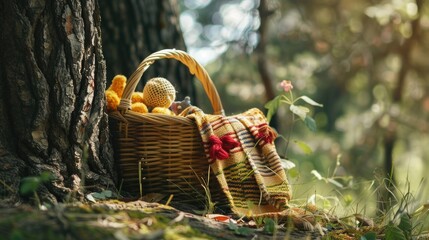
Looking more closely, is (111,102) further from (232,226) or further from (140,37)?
(140,37)

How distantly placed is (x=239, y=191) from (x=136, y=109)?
0.50 meters

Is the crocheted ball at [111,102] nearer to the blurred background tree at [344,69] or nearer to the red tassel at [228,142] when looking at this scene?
the red tassel at [228,142]

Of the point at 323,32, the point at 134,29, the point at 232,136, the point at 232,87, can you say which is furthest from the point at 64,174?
the point at 232,87

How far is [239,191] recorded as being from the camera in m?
2.51

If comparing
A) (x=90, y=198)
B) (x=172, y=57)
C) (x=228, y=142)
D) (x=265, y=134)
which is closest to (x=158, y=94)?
(x=172, y=57)

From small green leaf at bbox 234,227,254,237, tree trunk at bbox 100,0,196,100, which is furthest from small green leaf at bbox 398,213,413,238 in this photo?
tree trunk at bbox 100,0,196,100

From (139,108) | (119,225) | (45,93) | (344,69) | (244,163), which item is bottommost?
(344,69)

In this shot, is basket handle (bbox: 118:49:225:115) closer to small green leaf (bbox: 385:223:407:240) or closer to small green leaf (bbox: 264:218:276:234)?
small green leaf (bbox: 264:218:276:234)

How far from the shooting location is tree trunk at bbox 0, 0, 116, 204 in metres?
2.18

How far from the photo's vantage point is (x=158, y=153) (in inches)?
96.2

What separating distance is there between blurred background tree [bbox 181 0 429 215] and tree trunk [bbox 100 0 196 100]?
186 cm

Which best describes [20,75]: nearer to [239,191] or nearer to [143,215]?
[143,215]

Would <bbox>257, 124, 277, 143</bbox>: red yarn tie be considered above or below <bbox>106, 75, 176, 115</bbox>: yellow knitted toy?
below

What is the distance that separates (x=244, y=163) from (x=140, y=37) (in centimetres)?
121
